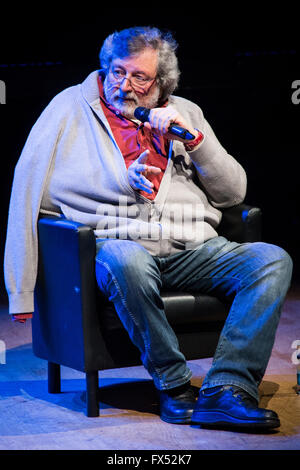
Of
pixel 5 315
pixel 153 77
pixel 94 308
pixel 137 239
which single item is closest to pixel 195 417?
pixel 94 308

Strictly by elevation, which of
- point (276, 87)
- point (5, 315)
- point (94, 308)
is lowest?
point (5, 315)

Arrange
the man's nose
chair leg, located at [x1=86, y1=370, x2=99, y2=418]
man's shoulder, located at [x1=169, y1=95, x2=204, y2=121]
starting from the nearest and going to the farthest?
chair leg, located at [x1=86, y1=370, x2=99, y2=418] < the man's nose < man's shoulder, located at [x1=169, y1=95, x2=204, y2=121]

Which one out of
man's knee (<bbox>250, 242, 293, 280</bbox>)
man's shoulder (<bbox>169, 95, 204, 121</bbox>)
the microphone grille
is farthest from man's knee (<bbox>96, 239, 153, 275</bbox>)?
man's shoulder (<bbox>169, 95, 204, 121</bbox>)

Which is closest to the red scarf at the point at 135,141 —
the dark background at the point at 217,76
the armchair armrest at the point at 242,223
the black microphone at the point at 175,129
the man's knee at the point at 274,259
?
the black microphone at the point at 175,129

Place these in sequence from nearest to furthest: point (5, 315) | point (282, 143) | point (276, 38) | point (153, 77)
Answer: point (153, 77)
point (5, 315)
point (276, 38)
point (282, 143)

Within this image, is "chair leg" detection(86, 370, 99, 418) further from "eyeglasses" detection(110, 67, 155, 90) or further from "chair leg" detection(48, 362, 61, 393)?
"eyeglasses" detection(110, 67, 155, 90)

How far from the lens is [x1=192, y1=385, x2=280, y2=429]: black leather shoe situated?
2.37 meters

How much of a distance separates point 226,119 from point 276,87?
1.33 feet

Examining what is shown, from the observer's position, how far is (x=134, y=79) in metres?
2.89

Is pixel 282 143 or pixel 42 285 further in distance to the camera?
pixel 282 143

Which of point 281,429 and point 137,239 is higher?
point 137,239

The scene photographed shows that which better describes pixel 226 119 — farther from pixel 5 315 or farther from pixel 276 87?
pixel 5 315

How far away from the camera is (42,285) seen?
2775 millimetres

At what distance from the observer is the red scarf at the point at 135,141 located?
113 inches
